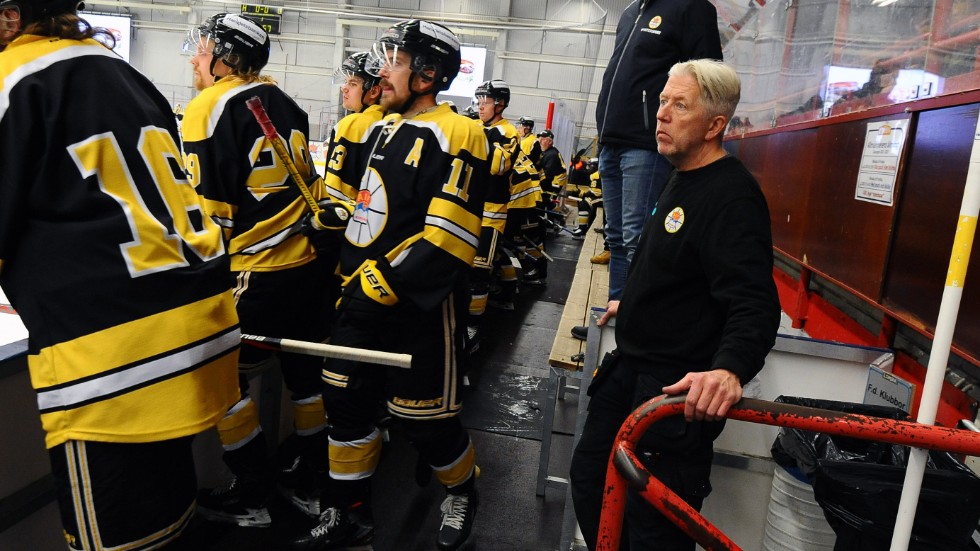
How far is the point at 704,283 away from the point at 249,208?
1793mm

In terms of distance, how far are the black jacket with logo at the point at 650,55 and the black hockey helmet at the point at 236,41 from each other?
4.89 feet

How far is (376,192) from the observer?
260 cm

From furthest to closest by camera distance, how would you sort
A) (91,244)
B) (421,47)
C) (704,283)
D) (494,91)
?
(494,91) → (421,47) → (704,283) → (91,244)

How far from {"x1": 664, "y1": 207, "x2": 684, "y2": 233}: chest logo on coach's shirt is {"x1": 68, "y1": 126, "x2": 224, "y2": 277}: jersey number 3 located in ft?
3.78

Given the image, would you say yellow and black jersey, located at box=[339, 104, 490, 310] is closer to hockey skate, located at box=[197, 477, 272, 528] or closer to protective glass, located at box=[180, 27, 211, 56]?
protective glass, located at box=[180, 27, 211, 56]

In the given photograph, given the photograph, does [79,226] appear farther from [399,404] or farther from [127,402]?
[399,404]

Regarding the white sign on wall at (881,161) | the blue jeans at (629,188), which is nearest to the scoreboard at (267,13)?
the blue jeans at (629,188)

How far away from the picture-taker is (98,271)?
1.35 metres

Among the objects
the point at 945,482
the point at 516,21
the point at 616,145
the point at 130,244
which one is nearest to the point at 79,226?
the point at 130,244

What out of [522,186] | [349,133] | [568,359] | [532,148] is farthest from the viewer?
[532,148]

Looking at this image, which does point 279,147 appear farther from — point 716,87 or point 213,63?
point 716,87

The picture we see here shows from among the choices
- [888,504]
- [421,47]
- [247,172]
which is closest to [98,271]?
[247,172]

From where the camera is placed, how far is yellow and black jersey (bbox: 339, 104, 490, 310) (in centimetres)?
250

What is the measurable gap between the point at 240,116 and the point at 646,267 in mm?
1681
